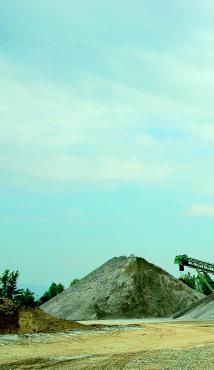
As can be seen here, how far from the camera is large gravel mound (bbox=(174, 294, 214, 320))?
36025mm

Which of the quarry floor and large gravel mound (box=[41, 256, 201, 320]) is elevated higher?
large gravel mound (box=[41, 256, 201, 320])

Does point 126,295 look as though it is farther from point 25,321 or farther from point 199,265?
point 25,321

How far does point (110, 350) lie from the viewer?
58.1 feet

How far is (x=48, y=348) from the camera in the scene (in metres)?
18.6

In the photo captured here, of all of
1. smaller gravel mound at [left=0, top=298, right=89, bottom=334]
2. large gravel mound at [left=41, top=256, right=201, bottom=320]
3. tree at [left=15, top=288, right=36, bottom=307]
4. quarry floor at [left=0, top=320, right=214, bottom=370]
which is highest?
tree at [left=15, top=288, right=36, bottom=307]

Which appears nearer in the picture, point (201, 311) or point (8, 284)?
point (201, 311)

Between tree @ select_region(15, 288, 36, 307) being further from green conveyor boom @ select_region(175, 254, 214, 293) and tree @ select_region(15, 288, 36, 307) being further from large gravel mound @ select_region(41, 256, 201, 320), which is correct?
green conveyor boom @ select_region(175, 254, 214, 293)

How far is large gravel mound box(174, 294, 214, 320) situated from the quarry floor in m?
10.3

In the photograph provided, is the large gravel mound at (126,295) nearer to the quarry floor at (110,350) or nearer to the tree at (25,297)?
the quarry floor at (110,350)

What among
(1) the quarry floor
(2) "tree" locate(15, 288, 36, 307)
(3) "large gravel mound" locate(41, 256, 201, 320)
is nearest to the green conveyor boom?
(3) "large gravel mound" locate(41, 256, 201, 320)

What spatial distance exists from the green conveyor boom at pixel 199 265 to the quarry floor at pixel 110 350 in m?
20.1

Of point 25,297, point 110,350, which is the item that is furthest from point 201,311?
point 25,297

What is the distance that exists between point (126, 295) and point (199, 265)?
21.8 feet

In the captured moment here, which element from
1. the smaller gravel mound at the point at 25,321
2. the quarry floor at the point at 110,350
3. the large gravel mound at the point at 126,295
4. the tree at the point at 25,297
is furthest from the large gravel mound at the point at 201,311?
the tree at the point at 25,297
